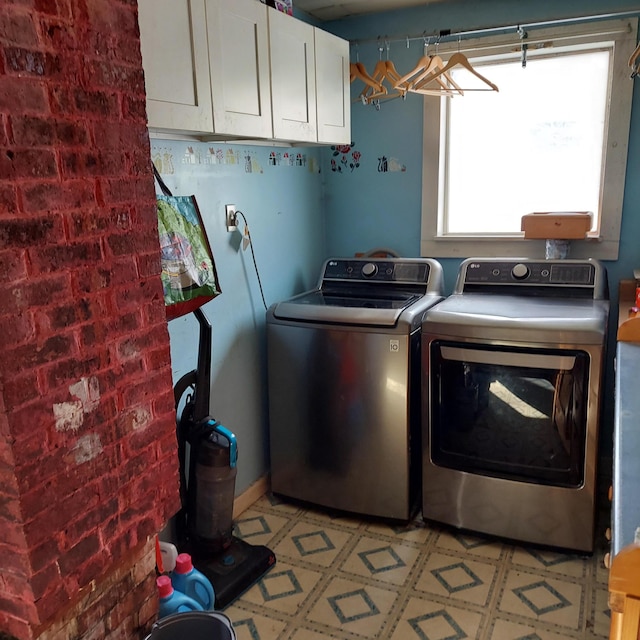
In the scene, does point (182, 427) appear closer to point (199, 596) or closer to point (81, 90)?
point (199, 596)

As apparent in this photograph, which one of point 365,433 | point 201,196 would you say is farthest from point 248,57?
point 365,433

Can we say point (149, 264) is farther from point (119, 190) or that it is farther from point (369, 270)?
point (369, 270)

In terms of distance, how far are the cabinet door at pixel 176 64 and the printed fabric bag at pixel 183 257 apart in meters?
0.19

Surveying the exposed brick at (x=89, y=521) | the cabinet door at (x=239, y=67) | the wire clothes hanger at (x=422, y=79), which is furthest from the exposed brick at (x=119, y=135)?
the wire clothes hanger at (x=422, y=79)

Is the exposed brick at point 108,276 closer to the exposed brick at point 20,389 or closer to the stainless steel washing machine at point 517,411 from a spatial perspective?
the exposed brick at point 20,389

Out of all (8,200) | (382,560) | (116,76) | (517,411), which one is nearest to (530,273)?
(517,411)

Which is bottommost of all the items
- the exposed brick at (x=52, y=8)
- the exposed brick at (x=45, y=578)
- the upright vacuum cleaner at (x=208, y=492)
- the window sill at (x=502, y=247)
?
the upright vacuum cleaner at (x=208, y=492)

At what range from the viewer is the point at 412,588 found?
2.21 meters

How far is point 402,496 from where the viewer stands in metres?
2.54

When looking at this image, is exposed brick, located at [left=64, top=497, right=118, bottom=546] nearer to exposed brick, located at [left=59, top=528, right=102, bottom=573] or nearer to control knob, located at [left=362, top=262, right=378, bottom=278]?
exposed brick, located at [left=59, top=528, right=102, bottom=573]

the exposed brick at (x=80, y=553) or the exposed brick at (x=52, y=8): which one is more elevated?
the exposed brick at (x=52, y=8)

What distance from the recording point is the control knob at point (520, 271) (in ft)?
8.83

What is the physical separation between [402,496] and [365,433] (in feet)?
1.02

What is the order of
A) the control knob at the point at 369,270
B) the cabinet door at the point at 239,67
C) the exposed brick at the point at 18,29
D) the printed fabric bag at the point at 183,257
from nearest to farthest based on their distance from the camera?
the exposed brick at the point at 18,29, the printed fabric bag at the point at 183,257, the cabinet door at the point at 239,67, the control knob at the point at 369,270
